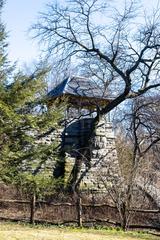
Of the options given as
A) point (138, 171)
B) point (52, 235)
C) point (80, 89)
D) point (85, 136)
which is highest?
point (80, 89)

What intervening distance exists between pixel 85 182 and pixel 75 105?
391cm

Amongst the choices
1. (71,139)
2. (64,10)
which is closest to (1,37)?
(64,10)

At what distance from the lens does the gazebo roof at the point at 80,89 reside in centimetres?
2020

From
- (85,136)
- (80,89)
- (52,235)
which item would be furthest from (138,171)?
(52,235)

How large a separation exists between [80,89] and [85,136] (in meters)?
2.35

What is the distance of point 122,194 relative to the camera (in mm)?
16219

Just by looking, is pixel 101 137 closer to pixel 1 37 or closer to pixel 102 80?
pixel 102 80

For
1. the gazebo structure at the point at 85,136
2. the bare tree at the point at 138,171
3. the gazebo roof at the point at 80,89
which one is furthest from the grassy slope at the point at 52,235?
the gazebo roof at the point at 80,89

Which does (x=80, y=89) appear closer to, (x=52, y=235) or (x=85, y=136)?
(x=85, y=136)

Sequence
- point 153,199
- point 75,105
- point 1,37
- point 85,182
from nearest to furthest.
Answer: point 1,37, point 153,199, point 85,182, point 75,105

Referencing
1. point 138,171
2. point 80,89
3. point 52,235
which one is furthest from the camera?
point 80,89

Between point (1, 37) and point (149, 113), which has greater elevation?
point (1, 37)

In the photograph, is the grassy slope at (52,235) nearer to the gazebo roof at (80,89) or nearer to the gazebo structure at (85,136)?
the gazebo structure at (85,136)

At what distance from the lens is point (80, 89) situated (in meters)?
20.8
